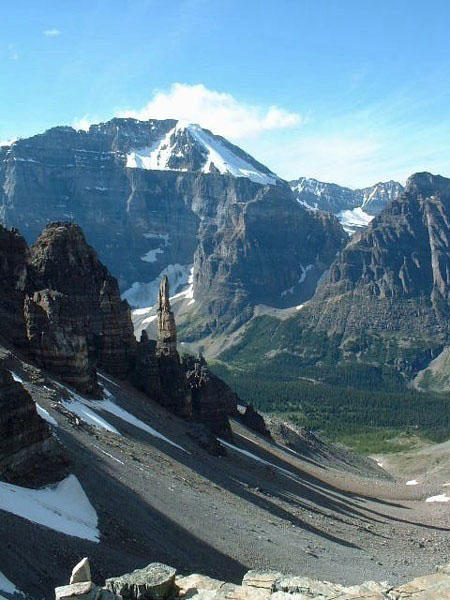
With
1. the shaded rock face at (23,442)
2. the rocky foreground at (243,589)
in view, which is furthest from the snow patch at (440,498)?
the rocky foreground at (243,589)

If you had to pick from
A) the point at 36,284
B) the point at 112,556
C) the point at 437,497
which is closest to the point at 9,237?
the point at 36,284

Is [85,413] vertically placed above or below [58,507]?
above

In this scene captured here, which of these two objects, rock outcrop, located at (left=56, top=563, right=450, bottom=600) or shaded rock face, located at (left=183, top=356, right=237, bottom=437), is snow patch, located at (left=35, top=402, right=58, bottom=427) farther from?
shaded rock face, located at (left=183, top=356, right=237, bottom=437)

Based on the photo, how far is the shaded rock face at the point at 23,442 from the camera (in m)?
37.2

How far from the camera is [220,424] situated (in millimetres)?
94750

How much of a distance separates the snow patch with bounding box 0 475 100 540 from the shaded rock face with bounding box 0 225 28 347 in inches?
1230

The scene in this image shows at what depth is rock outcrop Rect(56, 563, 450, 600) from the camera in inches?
776

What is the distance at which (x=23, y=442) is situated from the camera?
39.1 metres

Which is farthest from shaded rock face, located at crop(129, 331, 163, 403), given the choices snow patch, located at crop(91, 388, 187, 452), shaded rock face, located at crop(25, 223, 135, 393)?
snow patch, located at crop(91, 388, 187, 452)

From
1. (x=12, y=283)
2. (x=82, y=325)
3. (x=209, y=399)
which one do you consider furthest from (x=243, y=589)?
(x=209, y=399)

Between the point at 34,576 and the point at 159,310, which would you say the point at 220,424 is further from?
the point at 34,576

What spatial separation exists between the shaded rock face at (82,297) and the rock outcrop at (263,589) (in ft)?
157

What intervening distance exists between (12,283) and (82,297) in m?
16.5

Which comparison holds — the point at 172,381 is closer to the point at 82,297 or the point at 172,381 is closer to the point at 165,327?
the point at 165,327
